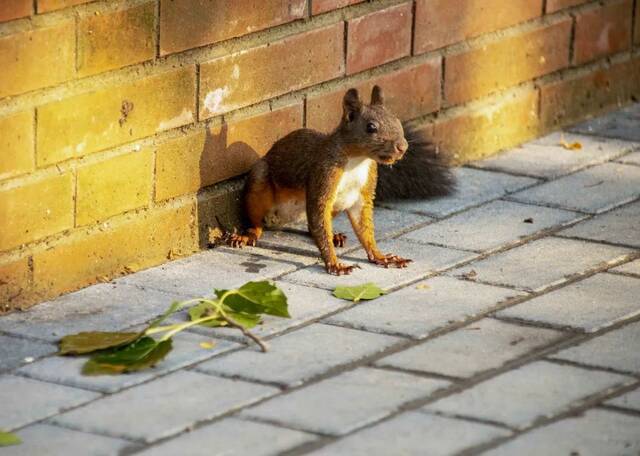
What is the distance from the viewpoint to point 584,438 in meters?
4.55

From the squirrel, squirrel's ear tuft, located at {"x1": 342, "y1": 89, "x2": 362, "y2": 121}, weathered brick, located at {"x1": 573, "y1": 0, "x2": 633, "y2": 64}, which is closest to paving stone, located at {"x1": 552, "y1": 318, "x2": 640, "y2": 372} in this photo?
the squirrel

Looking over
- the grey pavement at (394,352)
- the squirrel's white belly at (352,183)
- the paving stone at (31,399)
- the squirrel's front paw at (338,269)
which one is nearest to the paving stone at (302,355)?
the grey pavement at (394,352)

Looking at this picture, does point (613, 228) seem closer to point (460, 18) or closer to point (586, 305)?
point (586, 305)

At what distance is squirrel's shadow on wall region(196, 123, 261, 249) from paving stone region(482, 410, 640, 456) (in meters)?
2.27

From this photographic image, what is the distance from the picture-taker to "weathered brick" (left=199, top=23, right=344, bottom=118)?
6379 mm

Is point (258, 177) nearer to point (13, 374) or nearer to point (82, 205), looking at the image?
point (82, 205)

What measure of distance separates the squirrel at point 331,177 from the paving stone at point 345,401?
48.5 inches

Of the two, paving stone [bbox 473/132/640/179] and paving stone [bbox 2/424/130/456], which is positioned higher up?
paving stone [bbox 2/424/130/456]

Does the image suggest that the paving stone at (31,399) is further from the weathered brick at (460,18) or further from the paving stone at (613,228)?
the weathered brick at (460,18)

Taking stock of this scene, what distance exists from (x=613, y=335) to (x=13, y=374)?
2.04 meters

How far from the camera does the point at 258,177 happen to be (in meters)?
6.56

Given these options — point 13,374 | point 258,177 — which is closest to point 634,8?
point 258,177

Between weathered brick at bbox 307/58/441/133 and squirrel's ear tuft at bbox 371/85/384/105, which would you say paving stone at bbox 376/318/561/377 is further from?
weathered brick at bbox 307/58/441/133

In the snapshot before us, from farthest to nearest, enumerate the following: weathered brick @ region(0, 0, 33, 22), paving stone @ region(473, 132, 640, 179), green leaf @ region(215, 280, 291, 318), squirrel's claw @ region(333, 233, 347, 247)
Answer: paving stone @ region(473, 132, 640, 179) → squirrel's claw @ region(333, 233, 347, 247) → green leaf @ region(215, 280, 291, 318) → weathered brick @ region(0, 0, 33, 22)
